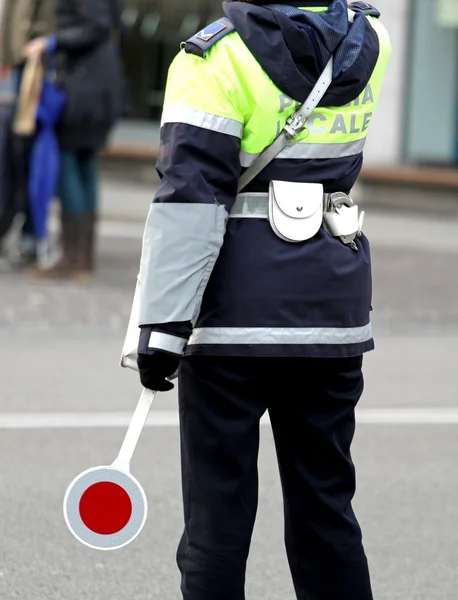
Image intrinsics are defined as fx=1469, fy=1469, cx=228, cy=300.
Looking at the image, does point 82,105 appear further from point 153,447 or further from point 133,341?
point 133,341

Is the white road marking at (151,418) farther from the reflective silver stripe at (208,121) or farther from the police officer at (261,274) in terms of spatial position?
the reflective silver stripe at (208,121)

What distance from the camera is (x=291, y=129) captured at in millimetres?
3199

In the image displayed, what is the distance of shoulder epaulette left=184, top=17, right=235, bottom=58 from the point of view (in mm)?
3121

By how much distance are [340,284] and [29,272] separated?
21.9ft

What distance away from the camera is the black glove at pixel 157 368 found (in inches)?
124

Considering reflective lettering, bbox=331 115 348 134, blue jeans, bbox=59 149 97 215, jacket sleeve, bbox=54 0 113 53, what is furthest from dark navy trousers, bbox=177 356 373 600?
blue jeans, bbox=59 149 97 215

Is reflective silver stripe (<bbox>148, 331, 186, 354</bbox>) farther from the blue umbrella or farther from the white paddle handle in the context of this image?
the blue umbrella

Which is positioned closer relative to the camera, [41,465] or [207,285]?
[207,285]

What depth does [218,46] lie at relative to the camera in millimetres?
3139

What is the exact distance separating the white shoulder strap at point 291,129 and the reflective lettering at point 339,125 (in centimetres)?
8

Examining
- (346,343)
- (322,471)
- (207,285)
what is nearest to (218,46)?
(207,285)

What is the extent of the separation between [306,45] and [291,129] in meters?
0.19

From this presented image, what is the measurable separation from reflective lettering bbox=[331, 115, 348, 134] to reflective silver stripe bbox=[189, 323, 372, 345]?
45 cm

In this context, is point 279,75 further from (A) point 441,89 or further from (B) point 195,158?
(A) point 441,89
